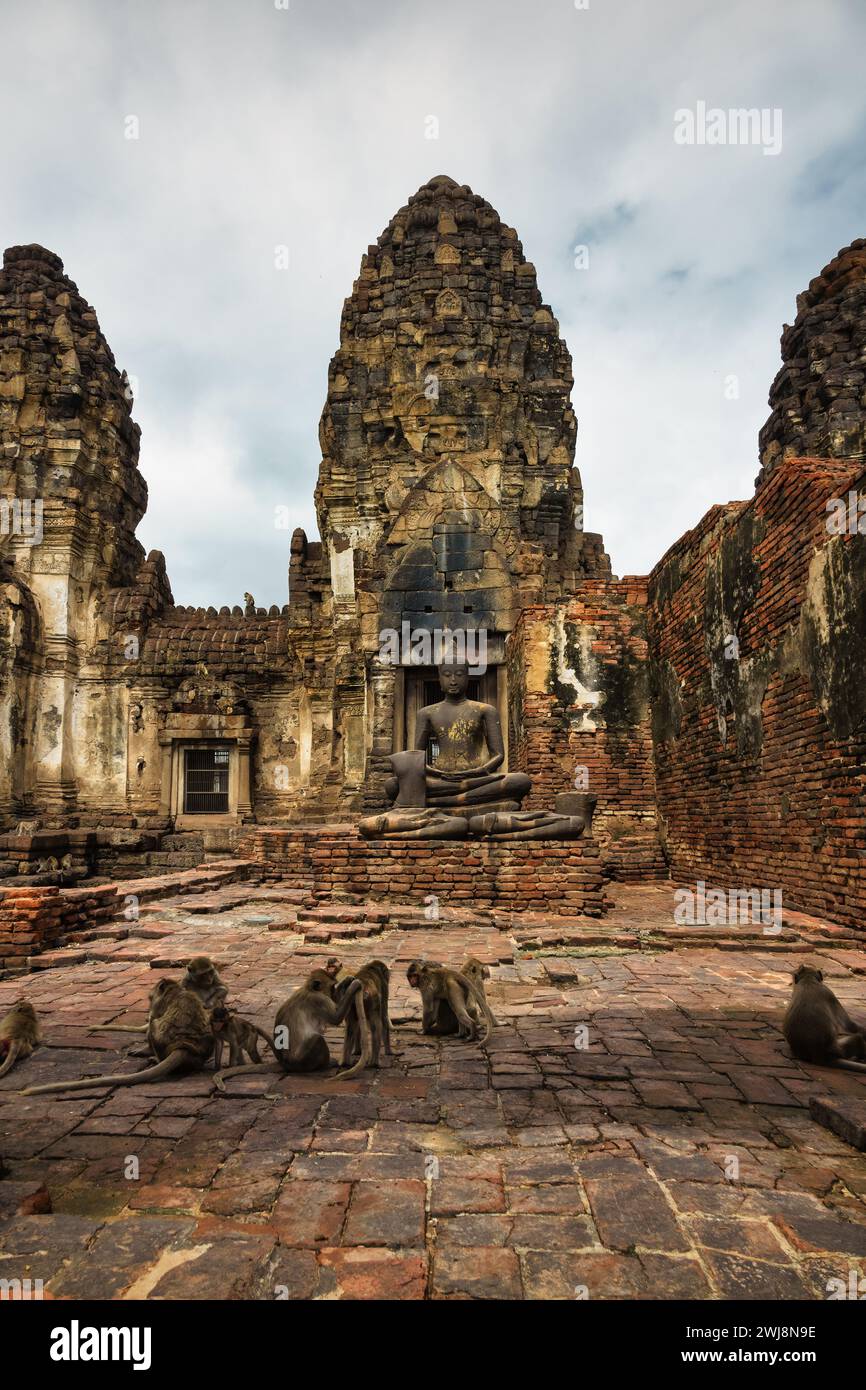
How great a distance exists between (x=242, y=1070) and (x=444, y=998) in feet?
3.62

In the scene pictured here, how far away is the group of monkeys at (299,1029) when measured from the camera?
3600 mm

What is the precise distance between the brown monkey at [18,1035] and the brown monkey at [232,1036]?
955mm

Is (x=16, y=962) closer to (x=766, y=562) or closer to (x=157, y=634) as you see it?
(x=766, y=562)

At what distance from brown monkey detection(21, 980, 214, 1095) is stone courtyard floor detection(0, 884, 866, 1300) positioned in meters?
0.08

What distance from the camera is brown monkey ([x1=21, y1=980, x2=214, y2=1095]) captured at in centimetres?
349

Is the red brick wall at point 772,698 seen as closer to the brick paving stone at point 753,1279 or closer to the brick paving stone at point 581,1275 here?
the brick paving stone at point 753,1279

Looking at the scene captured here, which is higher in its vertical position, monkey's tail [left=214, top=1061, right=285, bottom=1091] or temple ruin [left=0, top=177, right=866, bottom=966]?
temple ruin [left=0, top=177, right=866, bottom=966]

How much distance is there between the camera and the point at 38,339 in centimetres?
1948

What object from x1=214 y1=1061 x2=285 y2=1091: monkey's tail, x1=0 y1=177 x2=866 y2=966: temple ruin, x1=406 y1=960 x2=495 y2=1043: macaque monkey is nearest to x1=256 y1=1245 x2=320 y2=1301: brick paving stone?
x1=214 y1=1061 x2=285 y2=1091: monkey's tail

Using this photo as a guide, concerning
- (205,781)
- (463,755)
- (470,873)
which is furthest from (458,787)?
(205,781)

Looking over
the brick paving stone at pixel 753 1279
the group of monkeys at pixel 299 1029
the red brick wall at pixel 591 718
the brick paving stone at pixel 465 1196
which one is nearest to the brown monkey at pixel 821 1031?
the group of monkeys at pixel 299 1029

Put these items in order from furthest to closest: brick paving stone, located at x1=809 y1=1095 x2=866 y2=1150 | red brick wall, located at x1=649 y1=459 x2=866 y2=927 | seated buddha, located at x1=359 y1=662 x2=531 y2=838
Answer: seated buddha, located at x1=359 y1=662 x2=531 y2=838
red brick wall, located at x1=649 y1=459 x2=866 y2=927
brick paving stone, located at x1=809 y1=1095 x2=866 y2=1150

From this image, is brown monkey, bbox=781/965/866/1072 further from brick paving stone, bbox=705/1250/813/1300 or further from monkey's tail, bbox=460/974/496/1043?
brick paving stone, bbox=705/1250/813/1300
